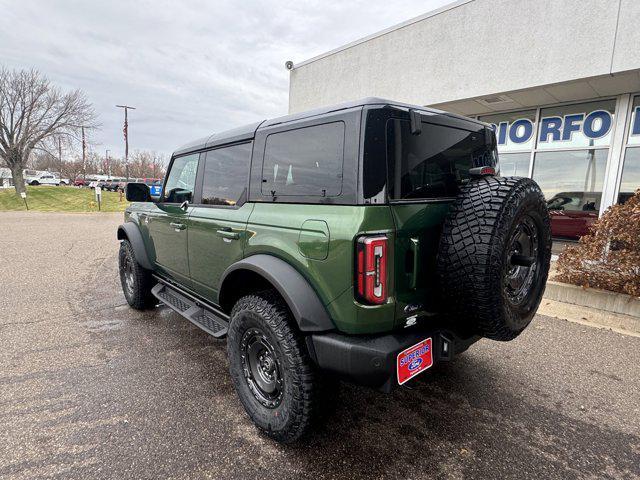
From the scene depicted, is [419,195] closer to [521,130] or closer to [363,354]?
[363,354]

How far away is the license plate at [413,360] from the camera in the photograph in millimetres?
1824

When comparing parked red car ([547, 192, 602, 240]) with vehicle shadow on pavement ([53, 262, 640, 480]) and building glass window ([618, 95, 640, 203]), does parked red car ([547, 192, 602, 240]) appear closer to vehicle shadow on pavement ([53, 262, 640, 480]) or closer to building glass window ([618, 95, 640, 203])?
building glass window ([618, 95, 640, 203])

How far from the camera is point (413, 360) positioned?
1.89m

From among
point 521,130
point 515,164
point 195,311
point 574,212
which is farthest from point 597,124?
point 195,311

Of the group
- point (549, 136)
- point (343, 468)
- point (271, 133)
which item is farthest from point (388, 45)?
point (343, 468)

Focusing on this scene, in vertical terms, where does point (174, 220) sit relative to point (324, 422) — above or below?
above

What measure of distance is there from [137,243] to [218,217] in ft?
5.98

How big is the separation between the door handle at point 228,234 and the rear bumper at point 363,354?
906 millimetres

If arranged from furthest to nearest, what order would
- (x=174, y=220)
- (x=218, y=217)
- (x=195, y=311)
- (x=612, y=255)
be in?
1. (x=612, y=255)
2. (x=174, y=220)
3. (x=195, y=311)
4. (x=218, y=217)

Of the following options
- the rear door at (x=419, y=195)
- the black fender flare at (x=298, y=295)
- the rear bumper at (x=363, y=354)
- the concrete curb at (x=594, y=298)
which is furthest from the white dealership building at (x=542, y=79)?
the black fender flare at (x=298, y=295)

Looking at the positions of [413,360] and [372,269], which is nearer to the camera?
[372,269]

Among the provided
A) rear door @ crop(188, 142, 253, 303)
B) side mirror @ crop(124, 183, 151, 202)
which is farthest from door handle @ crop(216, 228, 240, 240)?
side mirror @ crop(124, 183, 151, 202)

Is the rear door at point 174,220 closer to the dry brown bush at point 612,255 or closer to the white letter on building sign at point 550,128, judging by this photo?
the dry brown bush at point 612,255

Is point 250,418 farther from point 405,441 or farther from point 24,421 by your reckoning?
point 24,421
